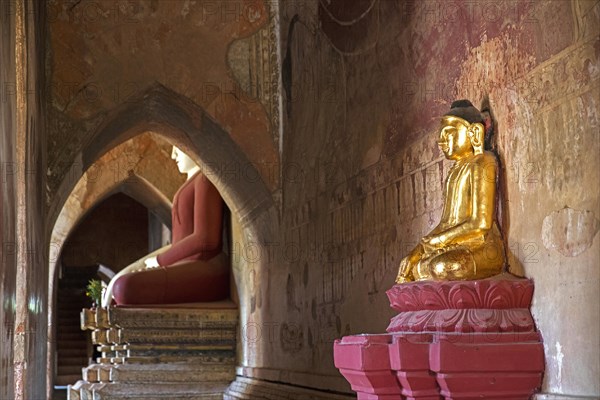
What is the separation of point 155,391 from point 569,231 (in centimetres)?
655

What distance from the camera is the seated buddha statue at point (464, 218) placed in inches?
168

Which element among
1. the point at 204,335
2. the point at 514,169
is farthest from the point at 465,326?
the point at 204,335

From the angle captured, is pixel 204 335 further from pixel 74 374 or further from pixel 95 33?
pixel 74 374

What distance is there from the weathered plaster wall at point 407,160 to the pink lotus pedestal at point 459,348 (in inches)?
3.7

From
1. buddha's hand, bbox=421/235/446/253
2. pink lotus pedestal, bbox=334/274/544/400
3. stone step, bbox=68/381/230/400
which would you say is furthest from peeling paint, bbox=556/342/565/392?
stone step, bbox=68/381/230/400

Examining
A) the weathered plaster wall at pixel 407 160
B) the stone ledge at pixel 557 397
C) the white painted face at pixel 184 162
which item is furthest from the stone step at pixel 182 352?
the stone ledge at pixel 557 397

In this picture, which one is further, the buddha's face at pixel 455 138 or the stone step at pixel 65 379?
the stone step at pixel 65 379

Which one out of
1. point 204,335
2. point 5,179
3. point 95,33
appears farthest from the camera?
point 204,335

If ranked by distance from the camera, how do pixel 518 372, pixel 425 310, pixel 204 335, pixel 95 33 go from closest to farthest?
pixel 518 372, pixel 425 310, pixel 95 33, pixel 204 335

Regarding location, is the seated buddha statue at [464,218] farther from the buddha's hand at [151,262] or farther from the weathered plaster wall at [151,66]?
the buddha's hand at [151,262]

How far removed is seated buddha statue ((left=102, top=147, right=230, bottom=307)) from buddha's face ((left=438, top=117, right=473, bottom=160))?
232 inches

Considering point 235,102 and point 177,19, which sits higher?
point 177,19

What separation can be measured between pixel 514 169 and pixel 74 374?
1399 cm

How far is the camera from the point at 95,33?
8.14m
